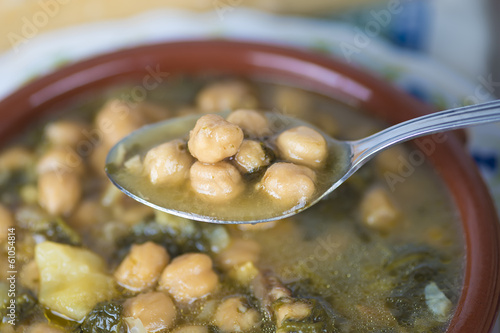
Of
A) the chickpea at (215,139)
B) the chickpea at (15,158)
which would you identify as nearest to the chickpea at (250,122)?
the chickpea at (215,139)

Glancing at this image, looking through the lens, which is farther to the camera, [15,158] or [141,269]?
[15,158]

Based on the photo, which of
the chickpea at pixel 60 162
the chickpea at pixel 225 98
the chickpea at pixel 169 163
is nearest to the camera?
the chickpea at pixel 169 163

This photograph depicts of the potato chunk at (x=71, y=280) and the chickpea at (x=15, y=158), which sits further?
the chickpea at (x=15, y=158)

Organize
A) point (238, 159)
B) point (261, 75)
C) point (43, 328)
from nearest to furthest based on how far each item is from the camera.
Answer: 1. point (43, 328)
2. point (238, 159)
3. point (261, 75)

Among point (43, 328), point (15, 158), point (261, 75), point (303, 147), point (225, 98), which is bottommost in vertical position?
point (43, 328)

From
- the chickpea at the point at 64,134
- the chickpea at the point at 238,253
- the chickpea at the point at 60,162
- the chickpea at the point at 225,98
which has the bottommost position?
the chickpea at the point at 238,253

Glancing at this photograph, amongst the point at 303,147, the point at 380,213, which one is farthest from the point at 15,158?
the point at 380,213

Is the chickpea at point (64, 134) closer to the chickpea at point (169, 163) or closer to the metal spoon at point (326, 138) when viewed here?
the metal spoon at point (326, 138)

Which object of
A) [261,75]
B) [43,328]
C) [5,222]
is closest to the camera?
[43,328]

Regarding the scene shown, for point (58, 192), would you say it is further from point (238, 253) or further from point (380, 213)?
point (380, 213)
